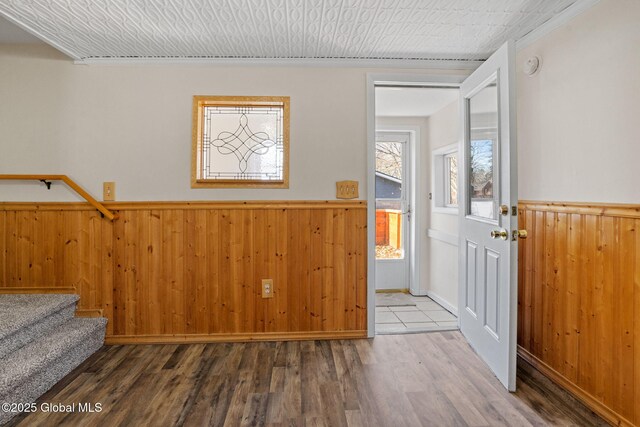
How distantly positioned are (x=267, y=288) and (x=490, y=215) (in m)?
1.65

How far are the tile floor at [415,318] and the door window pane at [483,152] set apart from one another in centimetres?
112

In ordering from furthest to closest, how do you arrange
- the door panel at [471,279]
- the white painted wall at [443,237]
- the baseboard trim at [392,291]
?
the baseboard trim at [392,291]
the white painted wall at [443,237]
the door panel at [471,279]

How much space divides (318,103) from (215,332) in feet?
6.30

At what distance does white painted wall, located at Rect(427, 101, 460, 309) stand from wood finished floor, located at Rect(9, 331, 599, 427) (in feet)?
3.48

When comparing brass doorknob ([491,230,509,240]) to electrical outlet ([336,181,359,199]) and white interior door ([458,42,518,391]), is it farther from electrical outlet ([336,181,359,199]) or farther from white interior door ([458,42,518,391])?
electrical outlet ([336,181,359,199])

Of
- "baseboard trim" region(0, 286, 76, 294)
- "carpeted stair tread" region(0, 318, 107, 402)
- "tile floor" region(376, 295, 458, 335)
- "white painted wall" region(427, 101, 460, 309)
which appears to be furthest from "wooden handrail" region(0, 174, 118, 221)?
"white painted wall" region(427, 101, 460, 309)

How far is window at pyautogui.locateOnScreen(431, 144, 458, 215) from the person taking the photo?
367cm

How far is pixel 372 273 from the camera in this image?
8.46 feet

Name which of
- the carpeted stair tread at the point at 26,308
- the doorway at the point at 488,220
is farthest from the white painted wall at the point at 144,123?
the carpeted stair tread at the point at 26,308

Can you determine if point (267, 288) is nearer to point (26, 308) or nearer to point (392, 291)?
point (26, 308)

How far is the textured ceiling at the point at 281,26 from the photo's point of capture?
184 cm

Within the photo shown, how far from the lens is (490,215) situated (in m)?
2.12

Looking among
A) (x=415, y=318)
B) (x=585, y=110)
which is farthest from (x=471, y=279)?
(x=585, y=110)

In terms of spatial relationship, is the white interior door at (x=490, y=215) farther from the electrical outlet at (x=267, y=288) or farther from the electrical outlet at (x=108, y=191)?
the electrical outlet at (x=108, y=191)
